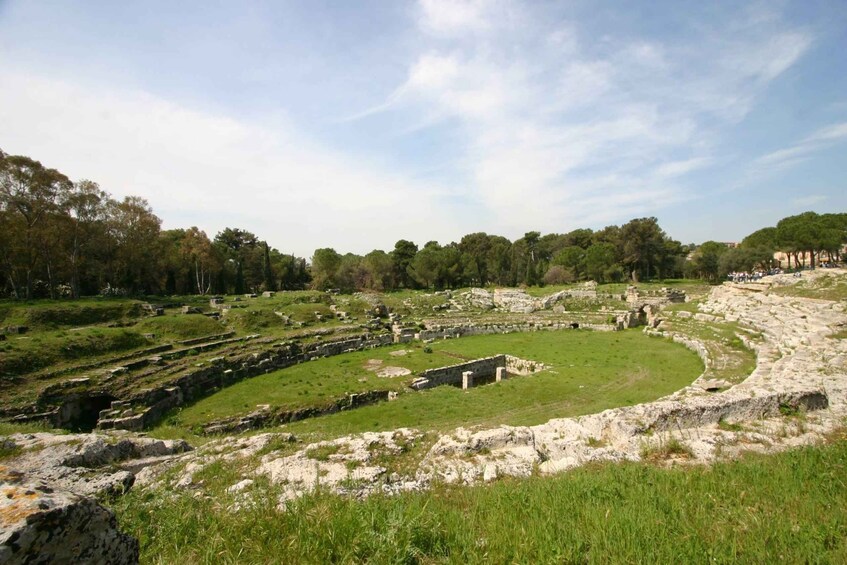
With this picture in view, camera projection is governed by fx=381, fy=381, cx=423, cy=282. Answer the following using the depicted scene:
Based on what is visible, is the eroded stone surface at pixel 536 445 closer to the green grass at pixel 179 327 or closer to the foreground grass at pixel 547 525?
the foreground grass at pixel 547 525

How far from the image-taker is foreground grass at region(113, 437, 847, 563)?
9.73 feet

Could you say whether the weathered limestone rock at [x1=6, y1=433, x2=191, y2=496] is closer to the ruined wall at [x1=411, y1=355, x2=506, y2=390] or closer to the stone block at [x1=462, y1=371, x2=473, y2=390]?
the ruined wall at [x1=411, y1=355, x2=506, y2=390]

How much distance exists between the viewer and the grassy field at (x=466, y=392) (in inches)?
575

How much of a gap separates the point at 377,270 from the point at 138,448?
56509 millimetres

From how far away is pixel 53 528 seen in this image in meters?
2.25

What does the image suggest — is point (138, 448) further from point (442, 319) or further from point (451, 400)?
point (442, 319)

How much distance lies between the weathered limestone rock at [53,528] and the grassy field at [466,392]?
825 cm

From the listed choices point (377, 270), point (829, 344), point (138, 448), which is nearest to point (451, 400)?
point (138, 448)

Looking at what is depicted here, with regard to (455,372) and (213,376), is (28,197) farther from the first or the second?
(455,372)

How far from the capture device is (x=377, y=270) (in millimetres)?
64125

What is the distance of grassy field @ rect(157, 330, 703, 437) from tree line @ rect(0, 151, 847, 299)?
22413 millimetres

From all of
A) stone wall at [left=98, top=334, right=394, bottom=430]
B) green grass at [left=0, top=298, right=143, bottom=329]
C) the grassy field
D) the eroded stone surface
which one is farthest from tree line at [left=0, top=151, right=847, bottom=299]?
the eroded stone surface

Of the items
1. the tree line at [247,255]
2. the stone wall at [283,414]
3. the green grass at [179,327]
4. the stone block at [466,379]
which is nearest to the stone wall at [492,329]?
the stone block at [466,379]

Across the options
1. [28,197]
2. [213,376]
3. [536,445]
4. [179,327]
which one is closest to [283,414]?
[213,376]
